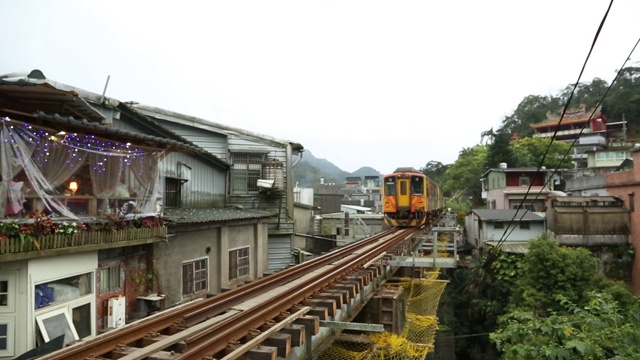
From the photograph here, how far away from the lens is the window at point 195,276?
9.10 m

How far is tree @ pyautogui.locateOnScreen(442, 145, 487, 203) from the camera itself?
37.7 metres

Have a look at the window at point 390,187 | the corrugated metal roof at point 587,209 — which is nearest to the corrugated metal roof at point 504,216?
the corrugated metal roof at point 587,209

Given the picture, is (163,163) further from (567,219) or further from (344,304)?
(567,219)

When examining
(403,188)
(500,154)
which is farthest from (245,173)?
(500,154)

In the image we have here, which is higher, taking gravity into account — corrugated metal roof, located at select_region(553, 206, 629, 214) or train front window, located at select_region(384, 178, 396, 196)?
→ train front window, located at select_region(384, 178, 396, 196)

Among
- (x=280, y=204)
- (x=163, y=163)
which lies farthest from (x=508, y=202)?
(x=163, y=163)

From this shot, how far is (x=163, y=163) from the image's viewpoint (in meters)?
10.2

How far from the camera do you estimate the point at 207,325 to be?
14.1ft

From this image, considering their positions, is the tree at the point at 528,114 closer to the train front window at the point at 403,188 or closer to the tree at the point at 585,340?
the train front window at the point at 403,188

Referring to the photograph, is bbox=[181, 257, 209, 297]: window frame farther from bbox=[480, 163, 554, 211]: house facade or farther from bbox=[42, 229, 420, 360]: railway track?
bbox=[480, 163, 554, 211]: house facade

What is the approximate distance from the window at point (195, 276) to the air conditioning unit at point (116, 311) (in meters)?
1.84

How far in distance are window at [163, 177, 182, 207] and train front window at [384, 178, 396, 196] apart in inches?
350

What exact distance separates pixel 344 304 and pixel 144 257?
451 cm

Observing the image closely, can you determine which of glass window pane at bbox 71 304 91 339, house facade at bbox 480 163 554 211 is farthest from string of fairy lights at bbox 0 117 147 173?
house facade at bbox 480 163 554 211
